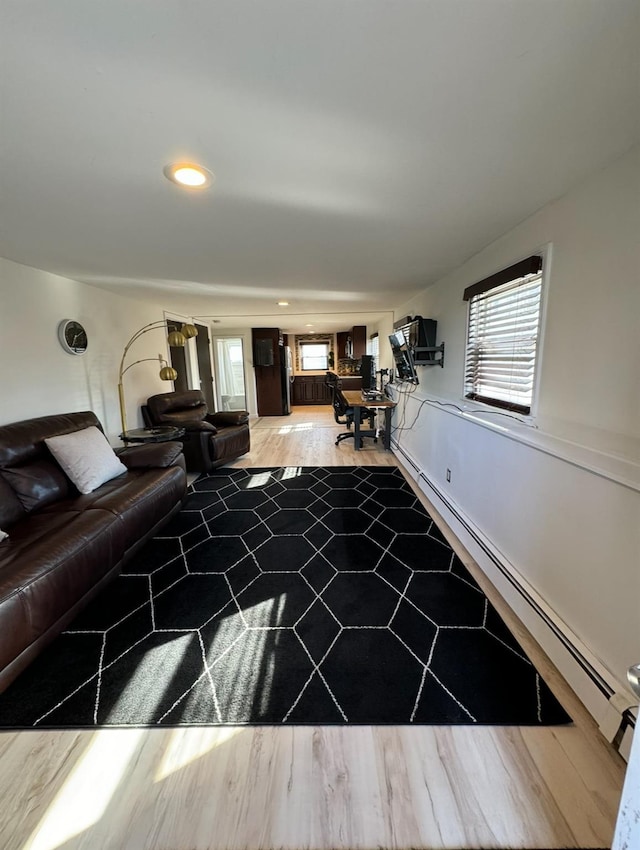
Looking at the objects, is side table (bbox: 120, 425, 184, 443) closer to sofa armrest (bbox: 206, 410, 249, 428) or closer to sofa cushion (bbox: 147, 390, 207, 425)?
sofa cushion (bbox: 147, 390, 207, 425)

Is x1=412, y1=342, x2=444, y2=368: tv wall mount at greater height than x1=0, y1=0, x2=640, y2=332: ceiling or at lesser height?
lesser

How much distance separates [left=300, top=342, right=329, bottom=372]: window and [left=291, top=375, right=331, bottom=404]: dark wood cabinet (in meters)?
0.71

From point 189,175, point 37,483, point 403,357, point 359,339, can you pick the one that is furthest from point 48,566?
point 359,339

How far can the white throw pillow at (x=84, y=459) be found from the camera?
2.39 m

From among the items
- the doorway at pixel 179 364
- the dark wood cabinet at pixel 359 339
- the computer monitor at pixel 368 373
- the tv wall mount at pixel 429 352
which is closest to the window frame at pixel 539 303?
the tv wall mount at pixel 429 352

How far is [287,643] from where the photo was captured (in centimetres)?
162

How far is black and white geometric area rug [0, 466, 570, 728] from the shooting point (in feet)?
4.32

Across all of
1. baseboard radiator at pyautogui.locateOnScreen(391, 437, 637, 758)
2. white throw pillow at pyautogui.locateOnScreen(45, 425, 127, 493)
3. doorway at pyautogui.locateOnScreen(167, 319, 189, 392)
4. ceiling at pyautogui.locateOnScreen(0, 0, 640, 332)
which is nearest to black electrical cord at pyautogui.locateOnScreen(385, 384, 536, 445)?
baseboard radiator at pyautogui.locateOnScreen(391, 437, 637, 758)

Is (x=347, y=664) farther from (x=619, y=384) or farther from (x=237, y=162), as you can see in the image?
(x=237, y=162)

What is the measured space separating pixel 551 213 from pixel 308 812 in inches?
103

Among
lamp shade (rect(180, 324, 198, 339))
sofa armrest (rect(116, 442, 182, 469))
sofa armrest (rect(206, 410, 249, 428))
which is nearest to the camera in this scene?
sofa armrest (rect(116, 442, 182, 469))

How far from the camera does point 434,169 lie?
133cm

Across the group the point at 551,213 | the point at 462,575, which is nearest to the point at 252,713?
the point at 462,575

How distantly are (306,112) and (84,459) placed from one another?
254cm
